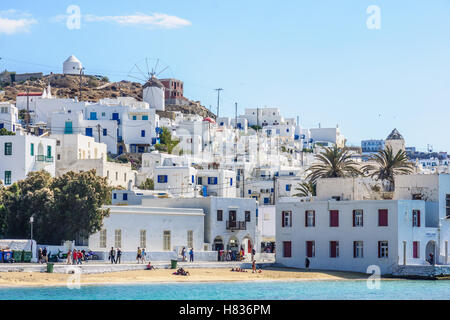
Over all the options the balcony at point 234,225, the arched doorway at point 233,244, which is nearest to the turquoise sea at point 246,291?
the balcony at point 234,225

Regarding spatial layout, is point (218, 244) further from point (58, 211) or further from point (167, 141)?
point (167, 141)

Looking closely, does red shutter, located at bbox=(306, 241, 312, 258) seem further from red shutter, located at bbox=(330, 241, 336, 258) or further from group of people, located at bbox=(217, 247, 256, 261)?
group of people, located at bbox=(217, 247, 256, 261)

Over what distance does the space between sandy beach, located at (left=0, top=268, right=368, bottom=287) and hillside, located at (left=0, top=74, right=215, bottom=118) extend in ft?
333

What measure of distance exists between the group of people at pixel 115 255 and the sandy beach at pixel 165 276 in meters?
2.63

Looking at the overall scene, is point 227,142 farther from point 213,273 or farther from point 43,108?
point 213,273

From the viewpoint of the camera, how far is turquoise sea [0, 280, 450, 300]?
43906 mm

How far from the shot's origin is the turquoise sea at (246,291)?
43.9 meters

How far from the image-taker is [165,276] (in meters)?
52.0

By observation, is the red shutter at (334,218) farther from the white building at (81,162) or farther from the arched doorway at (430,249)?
the white building at (81,162)

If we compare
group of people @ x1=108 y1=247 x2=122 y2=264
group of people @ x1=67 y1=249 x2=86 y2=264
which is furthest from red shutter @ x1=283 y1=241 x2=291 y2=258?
group of people @ x1=67 y1=249 x2=86 y2=264

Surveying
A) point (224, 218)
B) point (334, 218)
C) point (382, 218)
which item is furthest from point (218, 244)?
point (382, 218)

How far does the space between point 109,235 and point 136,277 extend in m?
9.06
